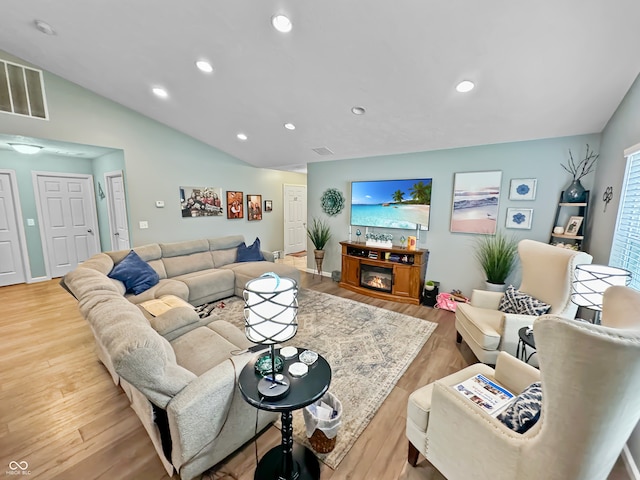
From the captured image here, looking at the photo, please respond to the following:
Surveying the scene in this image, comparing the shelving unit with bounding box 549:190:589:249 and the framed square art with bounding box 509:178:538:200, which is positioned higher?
the framed square art with bounding box 509:178:538:200

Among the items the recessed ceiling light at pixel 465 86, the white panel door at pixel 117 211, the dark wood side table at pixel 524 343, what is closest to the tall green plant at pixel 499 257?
the dark wood side table at pixel 524 343

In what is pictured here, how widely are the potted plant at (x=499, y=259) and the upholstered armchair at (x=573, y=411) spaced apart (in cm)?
244

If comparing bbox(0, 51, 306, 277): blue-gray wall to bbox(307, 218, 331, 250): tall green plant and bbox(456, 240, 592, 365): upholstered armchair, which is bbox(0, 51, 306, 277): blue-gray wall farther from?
bbox(456, 240, 592, 365): upholstered armchair

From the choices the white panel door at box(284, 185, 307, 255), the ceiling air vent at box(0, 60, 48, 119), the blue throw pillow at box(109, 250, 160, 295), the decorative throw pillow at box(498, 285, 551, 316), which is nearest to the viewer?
the decorative throw pillow at box(498, 285, 551, 316)

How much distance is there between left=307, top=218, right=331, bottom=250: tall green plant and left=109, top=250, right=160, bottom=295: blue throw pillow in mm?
2831

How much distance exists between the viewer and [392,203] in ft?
14.6

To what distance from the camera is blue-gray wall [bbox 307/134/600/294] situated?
3223 mm

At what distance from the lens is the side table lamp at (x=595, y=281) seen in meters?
1.61

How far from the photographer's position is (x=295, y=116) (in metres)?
3.51

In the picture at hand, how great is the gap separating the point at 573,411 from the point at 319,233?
184 inches

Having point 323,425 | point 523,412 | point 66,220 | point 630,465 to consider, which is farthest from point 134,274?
point 630,465

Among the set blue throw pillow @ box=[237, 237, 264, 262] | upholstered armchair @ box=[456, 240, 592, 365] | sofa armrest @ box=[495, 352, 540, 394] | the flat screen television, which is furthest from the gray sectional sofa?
the flat screen television

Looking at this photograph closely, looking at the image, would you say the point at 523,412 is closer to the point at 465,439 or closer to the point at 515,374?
the point at 465,439

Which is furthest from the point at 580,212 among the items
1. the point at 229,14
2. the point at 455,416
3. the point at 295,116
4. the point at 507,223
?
the point at 229,14
